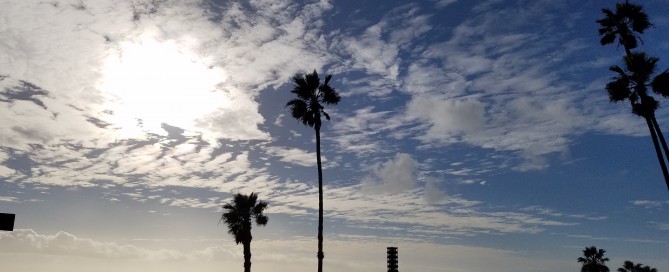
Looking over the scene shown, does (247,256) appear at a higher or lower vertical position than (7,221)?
lower

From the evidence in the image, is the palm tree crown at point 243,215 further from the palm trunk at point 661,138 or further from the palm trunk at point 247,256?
the palm trunk at point 661,138

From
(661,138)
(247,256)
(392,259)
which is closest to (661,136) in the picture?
(661,138)

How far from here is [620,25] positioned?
33062 mm

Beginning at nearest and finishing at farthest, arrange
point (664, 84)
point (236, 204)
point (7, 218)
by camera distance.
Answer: point (7, 218) → point (664, 84) → point (236, 204)

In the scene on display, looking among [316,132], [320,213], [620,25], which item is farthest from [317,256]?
[620,25]

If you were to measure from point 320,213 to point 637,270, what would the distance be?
233 ft

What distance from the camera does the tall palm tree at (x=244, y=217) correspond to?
44438 mm

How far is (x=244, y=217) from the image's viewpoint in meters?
45.6

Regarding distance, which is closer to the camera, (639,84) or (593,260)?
(639,84)

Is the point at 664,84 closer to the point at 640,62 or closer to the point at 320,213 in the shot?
the point at 640,62

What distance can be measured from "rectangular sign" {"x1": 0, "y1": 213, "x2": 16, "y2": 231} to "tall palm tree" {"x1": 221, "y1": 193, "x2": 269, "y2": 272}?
3374 centimetres

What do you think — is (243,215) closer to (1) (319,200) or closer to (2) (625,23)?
(1) (319,200)

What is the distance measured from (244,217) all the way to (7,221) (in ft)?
116

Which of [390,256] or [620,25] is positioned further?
[620,25]
